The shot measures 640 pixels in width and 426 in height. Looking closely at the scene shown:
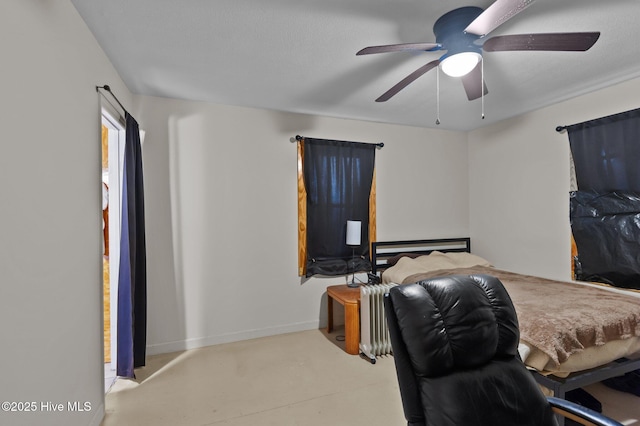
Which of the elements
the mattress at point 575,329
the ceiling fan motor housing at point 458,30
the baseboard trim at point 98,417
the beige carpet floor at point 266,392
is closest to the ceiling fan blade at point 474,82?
the ceiling fan motor housing at point 458,30

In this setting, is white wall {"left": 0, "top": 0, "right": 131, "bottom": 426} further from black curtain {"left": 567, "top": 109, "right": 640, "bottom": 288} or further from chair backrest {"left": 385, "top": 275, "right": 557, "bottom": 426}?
black curtain {"left": 567, "top": 109, "right": 640, "bottom": 288}

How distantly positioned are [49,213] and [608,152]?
14.1 ft

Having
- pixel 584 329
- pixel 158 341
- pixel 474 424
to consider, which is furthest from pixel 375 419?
pixel 158 341

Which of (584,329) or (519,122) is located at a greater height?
(519,122)

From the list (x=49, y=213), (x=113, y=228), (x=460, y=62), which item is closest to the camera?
(x=49, y=213)

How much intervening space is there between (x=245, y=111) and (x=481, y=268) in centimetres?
330

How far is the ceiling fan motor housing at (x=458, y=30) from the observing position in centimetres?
173

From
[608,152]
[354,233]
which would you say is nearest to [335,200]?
[354,233]

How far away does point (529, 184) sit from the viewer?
3605 millimetres

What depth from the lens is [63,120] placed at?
1.59 metres

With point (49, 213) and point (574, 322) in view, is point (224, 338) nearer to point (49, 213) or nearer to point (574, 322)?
point (49, 213)

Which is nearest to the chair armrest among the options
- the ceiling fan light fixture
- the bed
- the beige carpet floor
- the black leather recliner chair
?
the black leather recliner chair

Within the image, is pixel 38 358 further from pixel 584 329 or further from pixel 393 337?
pixel 584 329

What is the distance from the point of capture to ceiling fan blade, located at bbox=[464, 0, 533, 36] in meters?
1.30
